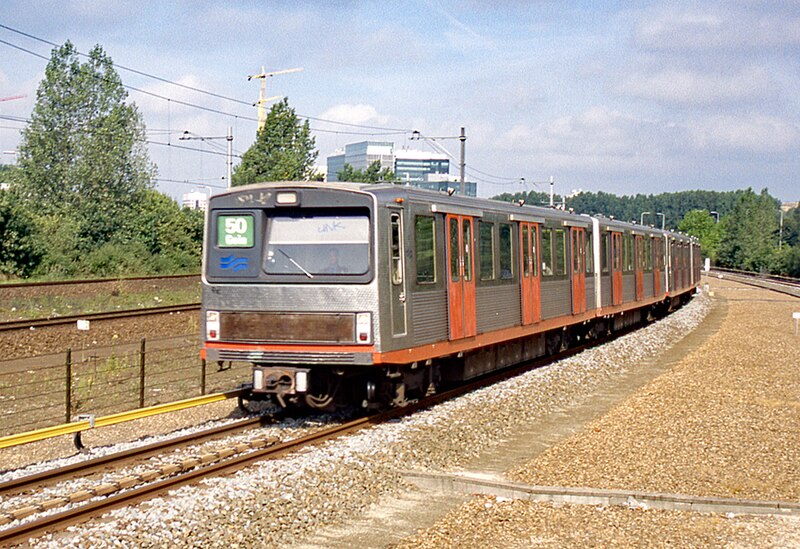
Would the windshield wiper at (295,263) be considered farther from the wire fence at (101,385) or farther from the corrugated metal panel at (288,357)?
the wire fence at (101,385)

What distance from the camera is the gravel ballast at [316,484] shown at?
718cm

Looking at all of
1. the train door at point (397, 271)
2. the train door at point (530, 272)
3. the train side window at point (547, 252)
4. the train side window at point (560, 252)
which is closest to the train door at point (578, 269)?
the train side window at point (560, 252)

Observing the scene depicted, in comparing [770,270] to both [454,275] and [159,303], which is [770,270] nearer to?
[159,303]

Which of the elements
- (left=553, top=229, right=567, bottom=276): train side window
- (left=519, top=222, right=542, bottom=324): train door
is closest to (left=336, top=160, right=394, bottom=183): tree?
(left=553, top=229, right=567, bottom=276): train side window

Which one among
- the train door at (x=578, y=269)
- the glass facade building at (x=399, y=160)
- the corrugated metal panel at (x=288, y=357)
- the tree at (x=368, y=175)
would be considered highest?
the glass facade building at (x=399, y=160)

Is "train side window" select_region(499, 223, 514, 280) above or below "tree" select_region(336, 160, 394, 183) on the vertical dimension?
below

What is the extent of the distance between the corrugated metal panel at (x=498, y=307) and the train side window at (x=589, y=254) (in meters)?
5.37

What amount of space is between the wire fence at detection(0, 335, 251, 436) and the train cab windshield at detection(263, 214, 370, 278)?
7.08 ft

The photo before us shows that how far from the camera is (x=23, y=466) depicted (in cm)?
973

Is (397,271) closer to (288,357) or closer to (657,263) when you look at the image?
(288,357)

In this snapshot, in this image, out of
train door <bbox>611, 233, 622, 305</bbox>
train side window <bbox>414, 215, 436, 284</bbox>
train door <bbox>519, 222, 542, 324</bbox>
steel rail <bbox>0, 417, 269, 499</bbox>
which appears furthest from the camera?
train door <bbox>611, 233, 622, 305</bbox>

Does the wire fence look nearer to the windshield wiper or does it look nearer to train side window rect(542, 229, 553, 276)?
the windshield wiper

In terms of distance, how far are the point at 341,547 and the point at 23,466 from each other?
419 cm

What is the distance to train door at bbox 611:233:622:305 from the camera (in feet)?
77.3
